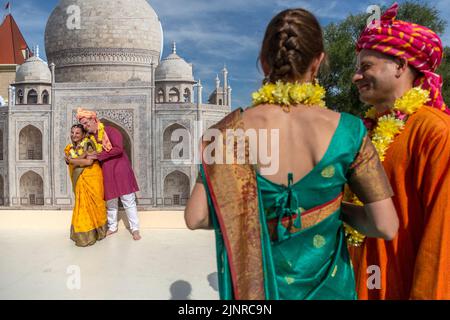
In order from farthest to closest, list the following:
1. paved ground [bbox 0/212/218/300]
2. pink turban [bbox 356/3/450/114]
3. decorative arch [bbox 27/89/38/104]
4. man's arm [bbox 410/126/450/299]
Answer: decorative arch [bbox 27/89/38/104] → paved ground [bbox 0/212/218/300] → pink turban [bbox 356/3/450/114] → man's arm [bbox 410/126/450/299]

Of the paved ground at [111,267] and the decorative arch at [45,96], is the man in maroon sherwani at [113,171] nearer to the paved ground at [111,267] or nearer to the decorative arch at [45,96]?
the paved ground at [111,267]

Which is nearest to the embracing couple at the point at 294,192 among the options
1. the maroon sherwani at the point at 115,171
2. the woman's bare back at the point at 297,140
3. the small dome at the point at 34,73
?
the woman's bare back at the point at 297,140

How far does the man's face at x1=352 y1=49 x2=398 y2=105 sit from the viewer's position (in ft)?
5.26

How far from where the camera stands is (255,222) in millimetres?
1166

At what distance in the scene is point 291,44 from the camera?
3.83ft

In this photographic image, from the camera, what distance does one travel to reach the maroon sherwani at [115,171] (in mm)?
5094

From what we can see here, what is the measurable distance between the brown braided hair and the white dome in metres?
18.5

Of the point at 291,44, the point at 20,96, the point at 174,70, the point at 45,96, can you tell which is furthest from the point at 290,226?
the point at 20,96

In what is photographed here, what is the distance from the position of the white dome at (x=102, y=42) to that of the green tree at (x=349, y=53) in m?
8.35

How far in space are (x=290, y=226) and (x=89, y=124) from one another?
427 centimetres

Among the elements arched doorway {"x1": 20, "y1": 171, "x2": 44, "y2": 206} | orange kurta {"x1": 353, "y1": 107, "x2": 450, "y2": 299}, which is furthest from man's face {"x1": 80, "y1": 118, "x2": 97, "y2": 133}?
arched doorway {"x1": 20, "y1": 171, "x2": 44, "y2": 206}

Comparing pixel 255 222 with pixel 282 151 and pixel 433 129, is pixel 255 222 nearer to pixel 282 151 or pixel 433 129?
pixel 282 151

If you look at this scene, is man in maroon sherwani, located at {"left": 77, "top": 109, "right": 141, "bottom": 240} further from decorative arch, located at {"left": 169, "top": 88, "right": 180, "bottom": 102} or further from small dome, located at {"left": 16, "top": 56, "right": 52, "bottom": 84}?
small dome, located at {"left": 16, "top": 56, "right": 52, "bottom": 84}
